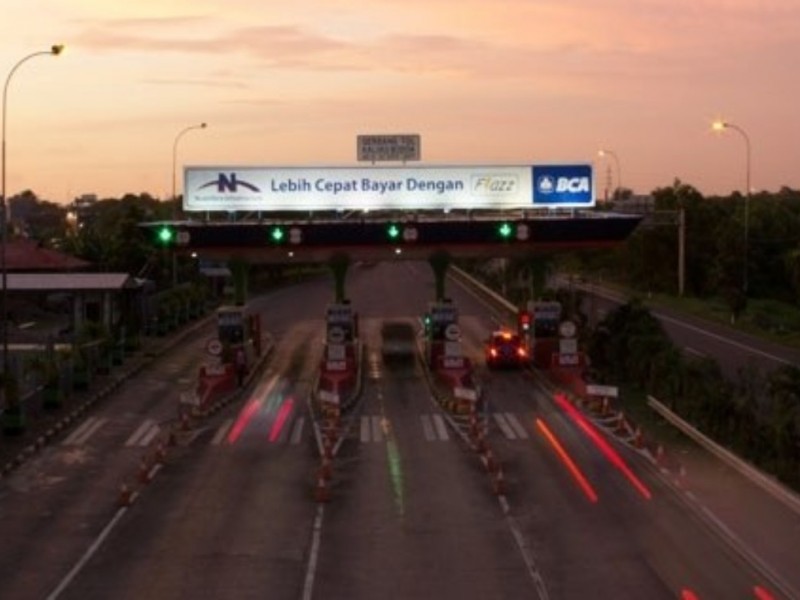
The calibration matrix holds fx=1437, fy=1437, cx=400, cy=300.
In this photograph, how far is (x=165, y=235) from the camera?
4509cm

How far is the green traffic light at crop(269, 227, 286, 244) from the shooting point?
45625mm

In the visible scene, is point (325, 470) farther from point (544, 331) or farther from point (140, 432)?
point (544, 331)

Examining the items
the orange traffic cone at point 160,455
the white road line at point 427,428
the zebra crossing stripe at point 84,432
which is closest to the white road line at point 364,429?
the white road line at point 427,428

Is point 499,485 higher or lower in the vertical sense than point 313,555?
higher

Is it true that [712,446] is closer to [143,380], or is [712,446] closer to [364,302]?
[143,380]

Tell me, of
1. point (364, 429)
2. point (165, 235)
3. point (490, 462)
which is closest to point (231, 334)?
point (165, 235)

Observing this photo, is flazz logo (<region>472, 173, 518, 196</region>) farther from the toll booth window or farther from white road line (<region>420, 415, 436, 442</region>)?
white road line (<region>420, 415, 436, 442</region>)

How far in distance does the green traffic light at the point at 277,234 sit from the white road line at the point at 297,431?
959 centimetres

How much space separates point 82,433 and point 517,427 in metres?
10.7

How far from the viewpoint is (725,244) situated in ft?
274

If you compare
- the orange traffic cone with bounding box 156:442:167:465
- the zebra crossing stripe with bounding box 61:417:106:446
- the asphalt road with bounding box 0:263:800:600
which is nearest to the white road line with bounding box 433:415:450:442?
the asphalt road with bounding box 0:263:800:600

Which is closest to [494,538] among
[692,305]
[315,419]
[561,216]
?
[315,419]

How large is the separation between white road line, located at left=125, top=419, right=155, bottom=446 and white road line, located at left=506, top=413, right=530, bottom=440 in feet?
29.6

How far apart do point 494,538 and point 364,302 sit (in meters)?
64.7
